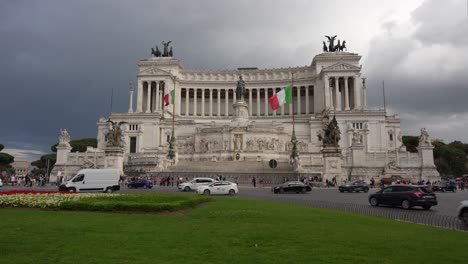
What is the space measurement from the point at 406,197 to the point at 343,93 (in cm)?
8129

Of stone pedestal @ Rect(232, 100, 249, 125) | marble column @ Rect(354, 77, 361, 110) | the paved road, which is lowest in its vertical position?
the paved road

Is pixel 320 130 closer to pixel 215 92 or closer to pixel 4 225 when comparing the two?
pixel 215 92

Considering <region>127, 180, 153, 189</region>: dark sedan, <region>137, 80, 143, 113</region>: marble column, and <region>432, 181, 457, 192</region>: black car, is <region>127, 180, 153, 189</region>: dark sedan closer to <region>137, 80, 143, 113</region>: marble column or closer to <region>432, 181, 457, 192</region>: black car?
<region>432, 181, 457, 192</region>: black car

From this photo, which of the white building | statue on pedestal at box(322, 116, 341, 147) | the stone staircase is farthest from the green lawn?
the stone staircase

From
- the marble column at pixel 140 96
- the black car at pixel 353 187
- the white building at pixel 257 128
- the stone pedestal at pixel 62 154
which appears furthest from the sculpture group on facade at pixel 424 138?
the marble column at pixel 140 96

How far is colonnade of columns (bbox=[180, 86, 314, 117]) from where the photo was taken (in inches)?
4230

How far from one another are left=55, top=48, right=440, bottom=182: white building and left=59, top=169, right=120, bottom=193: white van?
60.3 ft

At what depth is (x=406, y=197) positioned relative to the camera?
21.3m

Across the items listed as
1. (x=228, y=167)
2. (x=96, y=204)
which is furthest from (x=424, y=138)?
(x=96, y=204)

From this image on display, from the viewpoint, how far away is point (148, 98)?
99750 mm

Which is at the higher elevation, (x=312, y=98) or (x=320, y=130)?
(x=312, y=98)

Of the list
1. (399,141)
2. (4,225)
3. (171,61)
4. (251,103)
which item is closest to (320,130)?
(399,141)

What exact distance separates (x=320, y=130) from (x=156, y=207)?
237ft

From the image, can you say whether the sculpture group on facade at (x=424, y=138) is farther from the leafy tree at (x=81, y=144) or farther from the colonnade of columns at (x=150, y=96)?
the leafy tree at (x=81, y=144)
